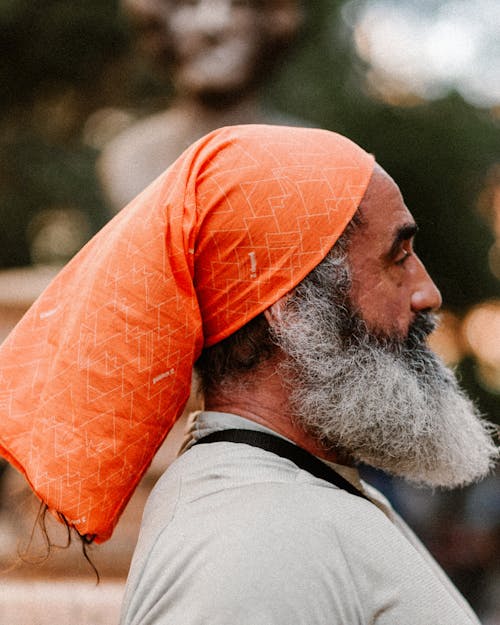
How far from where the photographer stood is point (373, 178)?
1849mm

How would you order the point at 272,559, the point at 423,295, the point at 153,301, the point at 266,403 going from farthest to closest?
the point at 423,295 < the point at 266,403 < the point at 153,301 < the point at 272,559

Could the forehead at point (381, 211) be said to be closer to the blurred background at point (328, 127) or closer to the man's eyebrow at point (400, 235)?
the man's eyebrow at point (400, 235)

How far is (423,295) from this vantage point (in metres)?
1.89

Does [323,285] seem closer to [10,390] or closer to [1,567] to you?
[10,390]

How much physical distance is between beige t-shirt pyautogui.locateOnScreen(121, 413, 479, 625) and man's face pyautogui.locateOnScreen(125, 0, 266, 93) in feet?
10.7

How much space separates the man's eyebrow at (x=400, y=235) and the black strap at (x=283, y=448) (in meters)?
0.48

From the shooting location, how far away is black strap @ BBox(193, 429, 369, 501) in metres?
1.68

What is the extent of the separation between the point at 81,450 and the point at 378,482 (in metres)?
7.35

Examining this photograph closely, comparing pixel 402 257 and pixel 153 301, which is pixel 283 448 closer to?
pixel 153 301

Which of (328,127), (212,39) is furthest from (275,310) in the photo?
(328,127)

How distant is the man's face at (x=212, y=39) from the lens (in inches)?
177

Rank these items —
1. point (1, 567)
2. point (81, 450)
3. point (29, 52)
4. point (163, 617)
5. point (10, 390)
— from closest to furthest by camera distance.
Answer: point (163, 617), point (81, 450), point (10, 390), point (1, 567), point (29, 52)

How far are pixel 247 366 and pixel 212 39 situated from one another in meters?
3.21

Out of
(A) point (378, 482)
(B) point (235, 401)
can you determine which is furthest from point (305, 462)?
(A) point (378, 482)
